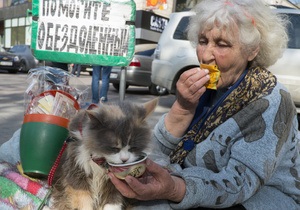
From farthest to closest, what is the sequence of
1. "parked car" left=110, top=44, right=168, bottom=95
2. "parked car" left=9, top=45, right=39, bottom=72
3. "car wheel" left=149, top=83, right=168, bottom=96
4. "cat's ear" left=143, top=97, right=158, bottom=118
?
"parked car" left=9, top=45, right=39, bottom=72 → "car wheel" left=149, top=83, right=168, bottom=96 → "parked car" left=110, top=44, right=168, bottom=95 → "cat's ear" left=143, top=97, right=158, bottom=118

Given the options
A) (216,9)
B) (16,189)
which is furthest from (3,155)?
(216,9)

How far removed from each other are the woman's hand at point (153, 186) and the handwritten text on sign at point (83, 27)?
2565 mm

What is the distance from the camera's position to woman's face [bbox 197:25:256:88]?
1.82 m

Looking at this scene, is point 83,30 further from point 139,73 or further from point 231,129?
point 139,73

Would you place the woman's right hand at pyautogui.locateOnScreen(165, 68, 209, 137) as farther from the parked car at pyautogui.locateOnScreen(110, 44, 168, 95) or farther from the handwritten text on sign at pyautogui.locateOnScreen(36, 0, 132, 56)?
the parked car at pyautogui.locateOnScreen(110, 44, 168, 95)

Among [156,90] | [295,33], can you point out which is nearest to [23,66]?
[156,90]

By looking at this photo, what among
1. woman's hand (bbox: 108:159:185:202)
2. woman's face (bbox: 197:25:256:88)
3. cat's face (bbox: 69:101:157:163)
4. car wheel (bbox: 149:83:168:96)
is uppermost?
woman's face (bbox: 197:25:256:88)

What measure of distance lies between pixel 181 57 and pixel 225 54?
559 cm

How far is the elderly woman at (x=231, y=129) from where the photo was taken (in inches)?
59.3

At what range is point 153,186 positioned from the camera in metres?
1.43

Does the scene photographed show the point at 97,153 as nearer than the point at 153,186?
No

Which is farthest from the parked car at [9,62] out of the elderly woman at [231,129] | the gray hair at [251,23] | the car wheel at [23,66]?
the gray hair at [251,23]

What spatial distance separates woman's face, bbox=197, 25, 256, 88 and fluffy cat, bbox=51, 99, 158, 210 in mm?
476

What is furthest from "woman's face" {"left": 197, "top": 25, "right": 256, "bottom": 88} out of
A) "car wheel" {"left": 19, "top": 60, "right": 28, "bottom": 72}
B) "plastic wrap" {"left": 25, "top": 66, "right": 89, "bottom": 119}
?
"car wheel" {"left": 19, "top": 60, "right": 28, "bottom": 72}
